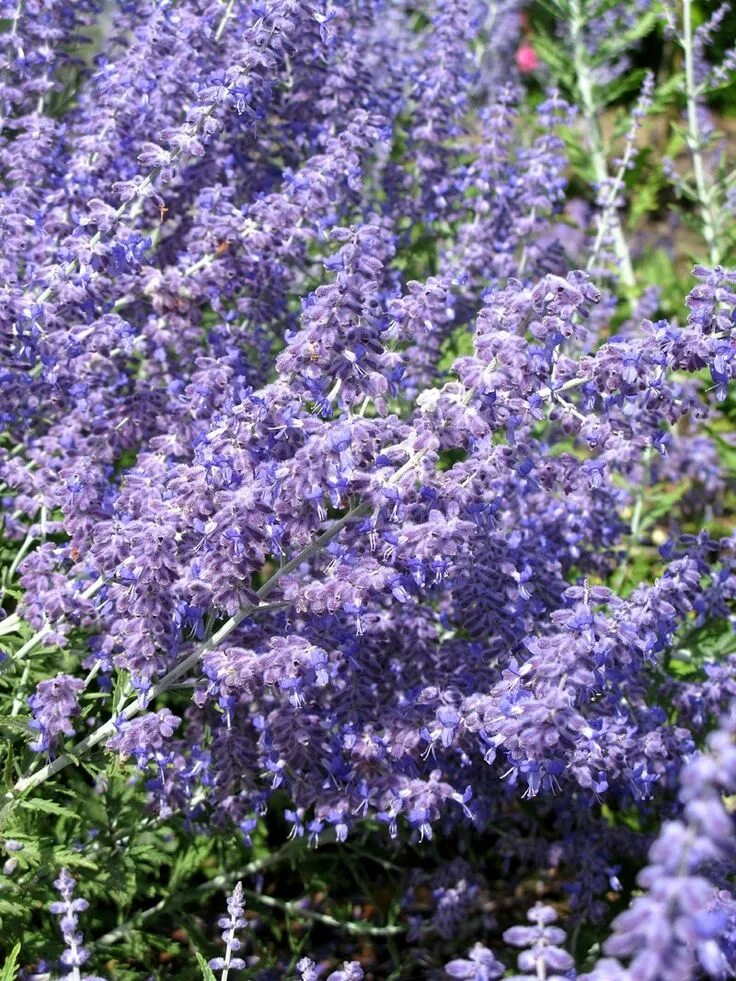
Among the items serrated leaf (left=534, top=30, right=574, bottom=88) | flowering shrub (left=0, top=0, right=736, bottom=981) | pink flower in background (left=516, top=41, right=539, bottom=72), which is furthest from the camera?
pink flower in background (left=516, top=41, right=539, bottom=72)

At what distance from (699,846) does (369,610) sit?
6.39 feet

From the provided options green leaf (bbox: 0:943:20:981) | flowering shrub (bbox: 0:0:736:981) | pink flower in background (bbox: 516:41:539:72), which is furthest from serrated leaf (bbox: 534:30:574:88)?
green leaf (bbox: 0:943:20:981)

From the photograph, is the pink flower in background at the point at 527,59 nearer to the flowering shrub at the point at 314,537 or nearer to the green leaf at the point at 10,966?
the flowering shrub at the point at 314,537

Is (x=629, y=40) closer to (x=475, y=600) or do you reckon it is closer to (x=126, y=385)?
(x=126, y=385)

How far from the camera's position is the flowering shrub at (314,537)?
292 centimetres

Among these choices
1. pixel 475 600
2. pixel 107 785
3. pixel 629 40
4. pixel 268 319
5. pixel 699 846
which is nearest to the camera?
pixel 699 846

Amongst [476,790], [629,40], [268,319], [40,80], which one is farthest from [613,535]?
[629,40]

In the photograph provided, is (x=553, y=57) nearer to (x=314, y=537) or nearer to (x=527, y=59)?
(x=527, y=59)

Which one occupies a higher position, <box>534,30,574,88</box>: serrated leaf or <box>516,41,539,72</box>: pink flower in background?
<box>534,30,574,88</box>: serrated leaf

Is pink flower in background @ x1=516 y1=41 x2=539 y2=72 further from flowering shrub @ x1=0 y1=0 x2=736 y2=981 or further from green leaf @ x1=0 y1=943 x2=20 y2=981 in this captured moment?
green leaf @ x1=0 y1=943 x2=20 y2=981

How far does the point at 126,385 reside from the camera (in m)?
A: 4.32

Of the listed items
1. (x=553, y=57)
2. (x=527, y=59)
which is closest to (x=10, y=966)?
(x=553, y=57)

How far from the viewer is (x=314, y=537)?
305 cm

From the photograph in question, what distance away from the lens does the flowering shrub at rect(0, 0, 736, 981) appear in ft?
9.57
